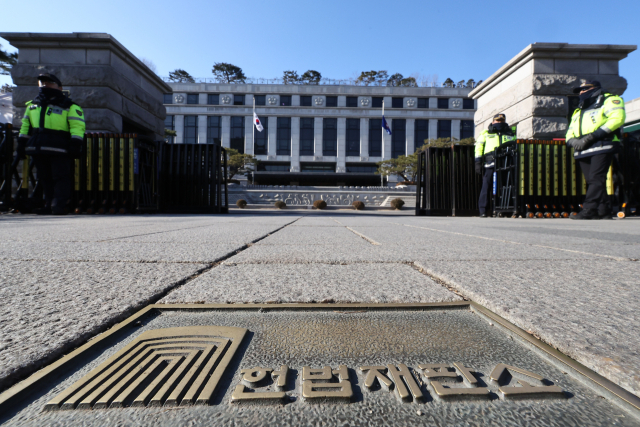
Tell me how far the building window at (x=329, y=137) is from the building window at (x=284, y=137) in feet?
16.3

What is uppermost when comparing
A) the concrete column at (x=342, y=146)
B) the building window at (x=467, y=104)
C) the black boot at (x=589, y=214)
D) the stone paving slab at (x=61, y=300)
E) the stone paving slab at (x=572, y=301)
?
the building window at (x=467, y=104)

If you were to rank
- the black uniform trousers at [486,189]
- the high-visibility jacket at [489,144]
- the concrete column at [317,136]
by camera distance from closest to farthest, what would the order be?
the high-visibility jacket at [489,144] < the black uniform trousers at [486,189] < the concrete column at [317,136]

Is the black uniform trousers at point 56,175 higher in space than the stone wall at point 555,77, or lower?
lower

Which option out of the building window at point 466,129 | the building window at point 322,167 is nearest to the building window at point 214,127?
the building window at point 322,167

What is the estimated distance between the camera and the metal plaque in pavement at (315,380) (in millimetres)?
493

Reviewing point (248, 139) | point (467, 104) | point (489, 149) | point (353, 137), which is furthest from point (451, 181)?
point (467, 104)

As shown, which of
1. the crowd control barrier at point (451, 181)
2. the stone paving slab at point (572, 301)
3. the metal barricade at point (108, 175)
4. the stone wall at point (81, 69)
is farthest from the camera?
the crowd control barrier at point (451, 181)

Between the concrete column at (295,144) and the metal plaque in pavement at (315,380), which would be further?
the concrete column at (295,144)

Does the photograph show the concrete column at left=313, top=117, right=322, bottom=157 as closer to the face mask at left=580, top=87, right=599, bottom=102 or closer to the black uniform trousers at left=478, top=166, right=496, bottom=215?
the black uniform trousers at left=478, top=166, right=496, bottom=215

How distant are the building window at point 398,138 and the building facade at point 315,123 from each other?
0.07 metres

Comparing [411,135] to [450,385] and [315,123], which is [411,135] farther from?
[450,385]

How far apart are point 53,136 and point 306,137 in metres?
41.7

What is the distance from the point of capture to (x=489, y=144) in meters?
8.12

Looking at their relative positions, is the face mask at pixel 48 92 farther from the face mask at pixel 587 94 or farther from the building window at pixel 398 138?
the building window at pixel 398 138
